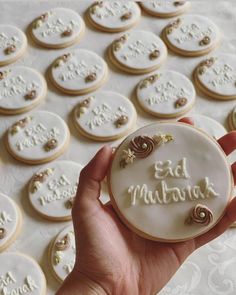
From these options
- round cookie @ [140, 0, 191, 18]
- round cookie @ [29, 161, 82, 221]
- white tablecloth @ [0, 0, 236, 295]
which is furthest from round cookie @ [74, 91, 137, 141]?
round cookie @ [140, 0, 191, 18]

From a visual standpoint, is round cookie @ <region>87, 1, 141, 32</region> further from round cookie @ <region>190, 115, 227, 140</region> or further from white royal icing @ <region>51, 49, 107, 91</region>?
round cookie @ <region>190, 115, 227, 140</region>

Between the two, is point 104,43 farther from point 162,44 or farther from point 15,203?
point 15,203

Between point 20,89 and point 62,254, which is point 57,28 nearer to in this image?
point 20,89

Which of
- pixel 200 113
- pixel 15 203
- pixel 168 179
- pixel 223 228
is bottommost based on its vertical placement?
pixel 15 203

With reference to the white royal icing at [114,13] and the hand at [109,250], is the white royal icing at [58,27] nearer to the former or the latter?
the white royal icing at [114,13]

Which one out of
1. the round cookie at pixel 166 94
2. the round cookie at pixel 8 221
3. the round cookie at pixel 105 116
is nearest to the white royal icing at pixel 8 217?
the round cookie at pixel 8 221

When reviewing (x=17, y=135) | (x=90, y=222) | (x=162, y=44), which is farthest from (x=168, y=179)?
(x=162, y=44)

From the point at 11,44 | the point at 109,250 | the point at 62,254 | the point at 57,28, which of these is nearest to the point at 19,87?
the point at 11,44
